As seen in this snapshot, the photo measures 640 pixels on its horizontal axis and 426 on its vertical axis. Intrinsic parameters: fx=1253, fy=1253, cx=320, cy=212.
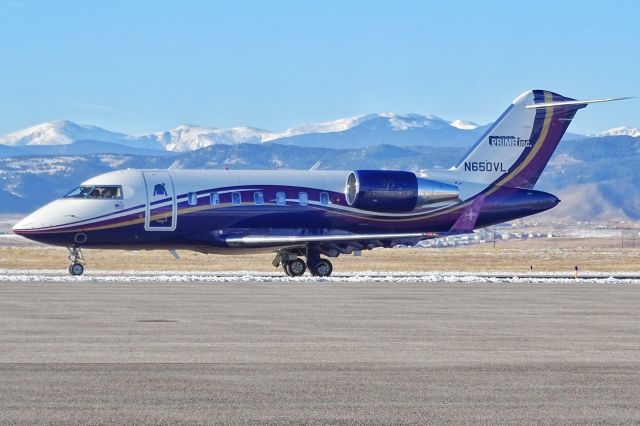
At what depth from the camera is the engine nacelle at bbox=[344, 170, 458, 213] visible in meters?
45.0

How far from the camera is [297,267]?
4481 centimetres

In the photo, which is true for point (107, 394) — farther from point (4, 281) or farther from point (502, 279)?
point (502, 279)

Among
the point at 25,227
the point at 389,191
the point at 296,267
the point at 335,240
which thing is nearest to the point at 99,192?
the point at 25,227

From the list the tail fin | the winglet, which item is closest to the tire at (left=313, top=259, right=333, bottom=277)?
the winglet

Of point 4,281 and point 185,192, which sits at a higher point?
point 185,192

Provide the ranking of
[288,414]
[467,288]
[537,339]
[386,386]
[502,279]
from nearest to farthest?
[288,414], [386,386], [537,339], [467,288], [502,279]

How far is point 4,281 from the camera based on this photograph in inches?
1491

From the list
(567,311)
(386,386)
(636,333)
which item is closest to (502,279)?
(567,311)

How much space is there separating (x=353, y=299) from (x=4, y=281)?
12.6m

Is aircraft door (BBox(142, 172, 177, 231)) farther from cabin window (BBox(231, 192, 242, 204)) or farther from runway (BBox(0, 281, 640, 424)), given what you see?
runway (BBox(0, 281, 640, 424))

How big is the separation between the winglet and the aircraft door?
9.90 metres

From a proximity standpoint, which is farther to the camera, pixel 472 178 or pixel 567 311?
pixel 472 178

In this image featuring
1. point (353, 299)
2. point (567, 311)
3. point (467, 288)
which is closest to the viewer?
point (567, 311)

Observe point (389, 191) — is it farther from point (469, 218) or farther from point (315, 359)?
point (315, 359)
